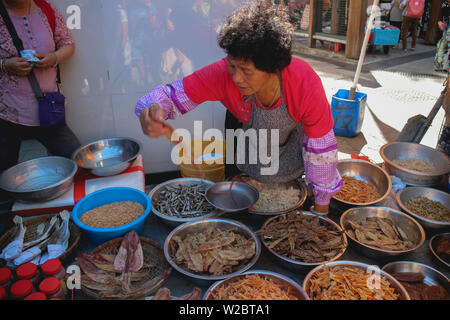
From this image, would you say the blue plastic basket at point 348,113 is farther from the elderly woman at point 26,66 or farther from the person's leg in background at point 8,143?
the person's leg in background at point 8,143

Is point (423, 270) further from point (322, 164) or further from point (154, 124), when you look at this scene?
point (154, 124)

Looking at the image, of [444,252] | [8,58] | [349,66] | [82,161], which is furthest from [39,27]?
[349,66]

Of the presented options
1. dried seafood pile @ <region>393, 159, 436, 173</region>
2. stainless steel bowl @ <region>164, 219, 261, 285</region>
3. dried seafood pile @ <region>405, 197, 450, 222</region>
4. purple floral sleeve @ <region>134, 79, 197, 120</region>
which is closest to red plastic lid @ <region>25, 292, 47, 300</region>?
stainless steel bowl @ <region>164, 219, 261, 285</region>

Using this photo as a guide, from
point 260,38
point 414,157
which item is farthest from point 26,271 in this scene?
point 414,157

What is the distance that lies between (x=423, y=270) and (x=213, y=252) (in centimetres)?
139

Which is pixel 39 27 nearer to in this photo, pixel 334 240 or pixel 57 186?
pixel 57 186

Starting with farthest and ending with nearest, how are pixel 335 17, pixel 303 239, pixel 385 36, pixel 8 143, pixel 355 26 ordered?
pixel 335 17 < pixel 385 36 < pixel 355 26 < pixel 8 143 < pixel 303 239

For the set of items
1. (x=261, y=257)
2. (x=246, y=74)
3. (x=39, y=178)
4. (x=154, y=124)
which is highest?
(x=246, y=74)

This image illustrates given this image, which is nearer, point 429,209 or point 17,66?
point 17,66

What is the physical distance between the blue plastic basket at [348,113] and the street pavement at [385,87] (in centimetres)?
13

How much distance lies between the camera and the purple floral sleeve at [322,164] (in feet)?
7.17

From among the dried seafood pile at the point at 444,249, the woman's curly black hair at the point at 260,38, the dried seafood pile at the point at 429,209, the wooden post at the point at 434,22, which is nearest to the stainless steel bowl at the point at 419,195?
the dried seafood pile at the point at 429,209

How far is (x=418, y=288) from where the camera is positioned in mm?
2010

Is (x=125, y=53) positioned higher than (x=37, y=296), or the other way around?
(x=125, y=53)
